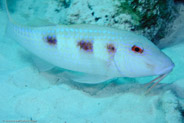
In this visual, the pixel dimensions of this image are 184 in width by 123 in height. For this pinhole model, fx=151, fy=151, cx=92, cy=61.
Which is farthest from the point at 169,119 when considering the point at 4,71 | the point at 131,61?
the point at 4,71

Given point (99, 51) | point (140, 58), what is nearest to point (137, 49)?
point (140, 58)

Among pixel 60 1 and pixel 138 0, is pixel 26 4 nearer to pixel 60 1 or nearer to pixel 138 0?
pixel 60 1

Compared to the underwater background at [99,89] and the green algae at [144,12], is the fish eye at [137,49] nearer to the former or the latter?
the underwater background at [99,89]

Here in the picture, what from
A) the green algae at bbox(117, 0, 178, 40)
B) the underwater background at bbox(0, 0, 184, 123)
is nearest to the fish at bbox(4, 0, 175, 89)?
the underwater background at bbox(0, 0, 184, 123)

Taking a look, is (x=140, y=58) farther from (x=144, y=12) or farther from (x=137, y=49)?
(x=144, y=12)

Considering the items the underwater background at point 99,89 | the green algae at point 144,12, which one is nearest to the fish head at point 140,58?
the underwater background at point 99,89

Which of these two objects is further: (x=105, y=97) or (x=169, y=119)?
(x=105, y=97)
